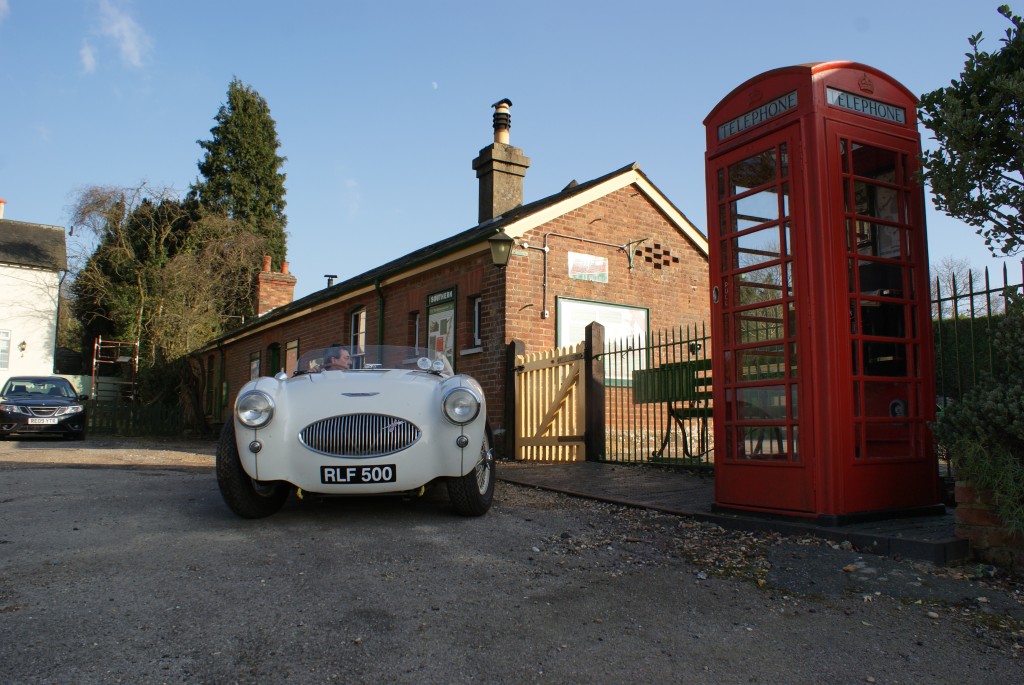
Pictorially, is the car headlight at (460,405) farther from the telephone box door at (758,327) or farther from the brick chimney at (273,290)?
the brick chimney at (273,290)

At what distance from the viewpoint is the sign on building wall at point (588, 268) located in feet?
42.8

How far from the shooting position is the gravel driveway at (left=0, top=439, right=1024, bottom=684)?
2709 mm

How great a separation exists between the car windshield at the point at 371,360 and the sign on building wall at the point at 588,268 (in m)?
6.79

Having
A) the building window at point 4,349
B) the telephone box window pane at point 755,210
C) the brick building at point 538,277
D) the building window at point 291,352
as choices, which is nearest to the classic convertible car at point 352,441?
the telephone box window pane at point 755,210

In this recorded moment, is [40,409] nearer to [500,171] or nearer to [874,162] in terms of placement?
[500,171]

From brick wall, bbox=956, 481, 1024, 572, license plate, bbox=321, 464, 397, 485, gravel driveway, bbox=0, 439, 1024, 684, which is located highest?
license plate, bbox=321, 464, 397, 485

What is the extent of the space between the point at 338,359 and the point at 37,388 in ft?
50.0

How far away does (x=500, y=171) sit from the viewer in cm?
1612

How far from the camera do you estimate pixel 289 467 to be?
199 inches

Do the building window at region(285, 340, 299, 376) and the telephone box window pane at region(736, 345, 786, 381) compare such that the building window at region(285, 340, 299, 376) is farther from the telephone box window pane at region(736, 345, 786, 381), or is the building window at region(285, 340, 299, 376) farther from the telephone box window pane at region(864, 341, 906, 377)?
the telephone box window pane at region(864, 341, 906, 377)

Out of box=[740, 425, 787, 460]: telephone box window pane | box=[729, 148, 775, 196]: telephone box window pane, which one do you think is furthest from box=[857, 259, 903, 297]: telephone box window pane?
box=[740, 425, 787, 460]: telephone box window pane

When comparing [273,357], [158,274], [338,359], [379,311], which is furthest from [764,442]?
[158,274]

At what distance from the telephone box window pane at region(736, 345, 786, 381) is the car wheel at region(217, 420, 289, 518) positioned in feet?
11.0

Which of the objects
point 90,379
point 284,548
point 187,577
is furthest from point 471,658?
point 90,379
